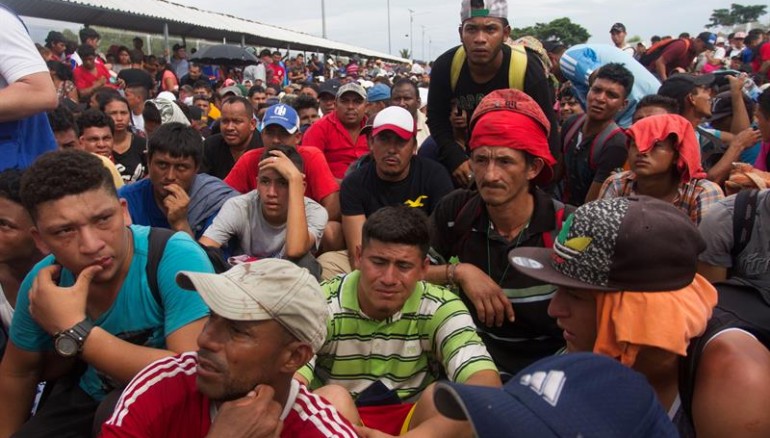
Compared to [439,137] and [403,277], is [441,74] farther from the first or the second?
[403,277]

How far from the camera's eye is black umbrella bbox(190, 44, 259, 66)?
15.8 metres

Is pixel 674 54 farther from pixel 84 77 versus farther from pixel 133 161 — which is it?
pixel 84 77

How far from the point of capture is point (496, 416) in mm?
1047

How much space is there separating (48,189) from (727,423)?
2.39 m

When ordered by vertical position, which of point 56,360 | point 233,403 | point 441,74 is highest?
point 441,74

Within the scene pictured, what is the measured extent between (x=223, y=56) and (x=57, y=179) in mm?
14414

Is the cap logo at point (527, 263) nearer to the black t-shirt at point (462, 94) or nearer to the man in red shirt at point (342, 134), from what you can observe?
the black t-shirt at point (462, 94)

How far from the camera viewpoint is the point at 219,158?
6.07 m

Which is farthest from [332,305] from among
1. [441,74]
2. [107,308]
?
[441,74]

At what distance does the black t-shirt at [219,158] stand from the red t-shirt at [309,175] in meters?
1.08

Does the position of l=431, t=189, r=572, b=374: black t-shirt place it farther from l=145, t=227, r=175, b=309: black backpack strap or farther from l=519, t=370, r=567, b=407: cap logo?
l=519, t=370, r=567, b=407: cap logo

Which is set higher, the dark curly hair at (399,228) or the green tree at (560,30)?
the green tree at (560,30)

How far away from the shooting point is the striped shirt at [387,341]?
2.72 meters

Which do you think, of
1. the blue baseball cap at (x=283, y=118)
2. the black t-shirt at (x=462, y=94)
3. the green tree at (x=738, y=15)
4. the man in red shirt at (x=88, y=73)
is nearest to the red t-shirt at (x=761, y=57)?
the black t-shirt at (x=462, y=94)
